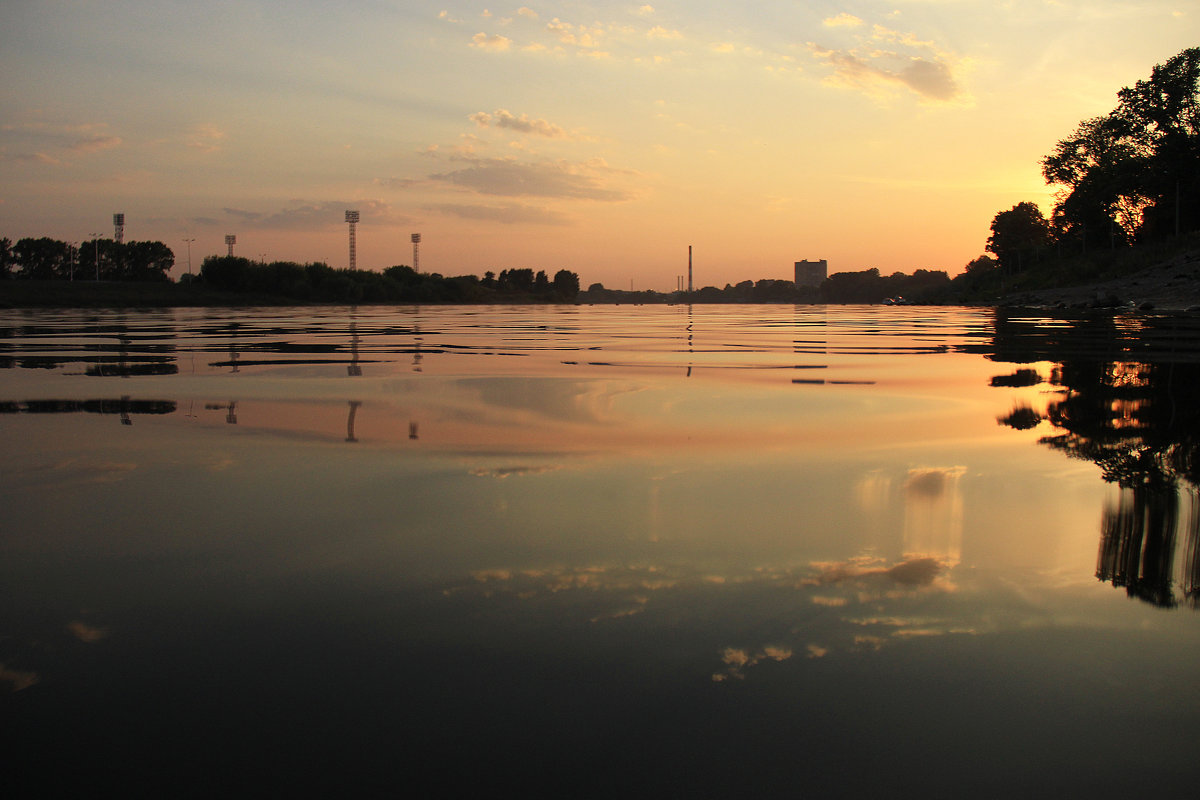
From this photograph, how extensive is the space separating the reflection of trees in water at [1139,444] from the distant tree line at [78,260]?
158m

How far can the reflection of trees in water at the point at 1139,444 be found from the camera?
307 centimetres

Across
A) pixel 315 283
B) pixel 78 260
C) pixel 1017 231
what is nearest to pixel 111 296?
pixel 315 283

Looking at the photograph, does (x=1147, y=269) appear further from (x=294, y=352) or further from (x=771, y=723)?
(x=771, y=723)

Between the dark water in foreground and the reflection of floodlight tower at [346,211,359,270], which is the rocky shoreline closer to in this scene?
the dark water in foreground

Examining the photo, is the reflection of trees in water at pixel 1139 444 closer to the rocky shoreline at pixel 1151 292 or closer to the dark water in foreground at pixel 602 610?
the dark water in foreground at pixel 602 610

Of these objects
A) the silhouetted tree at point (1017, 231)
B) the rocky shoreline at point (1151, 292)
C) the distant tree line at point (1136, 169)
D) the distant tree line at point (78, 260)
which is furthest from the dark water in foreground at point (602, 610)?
the distant tree line at point (78, 260)

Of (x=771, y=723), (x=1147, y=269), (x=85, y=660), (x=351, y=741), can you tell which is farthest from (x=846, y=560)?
(x=1147, y=269)

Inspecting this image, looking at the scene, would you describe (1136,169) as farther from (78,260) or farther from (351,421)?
(78,260)

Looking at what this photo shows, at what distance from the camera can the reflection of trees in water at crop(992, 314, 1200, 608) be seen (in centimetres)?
307

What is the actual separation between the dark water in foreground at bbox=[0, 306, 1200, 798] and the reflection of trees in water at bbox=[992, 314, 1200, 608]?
30 millimetres

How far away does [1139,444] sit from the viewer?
5.37m

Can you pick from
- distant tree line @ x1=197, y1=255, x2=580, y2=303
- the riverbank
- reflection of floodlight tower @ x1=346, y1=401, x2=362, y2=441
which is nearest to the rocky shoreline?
the riverbank

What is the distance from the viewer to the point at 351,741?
193cm

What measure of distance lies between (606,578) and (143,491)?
264 centimetres
